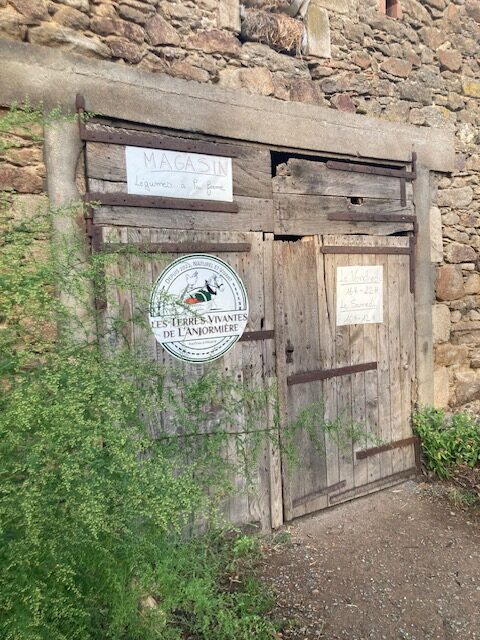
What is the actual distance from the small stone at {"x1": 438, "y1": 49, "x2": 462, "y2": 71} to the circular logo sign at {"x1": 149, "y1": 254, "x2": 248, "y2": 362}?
2.57 m

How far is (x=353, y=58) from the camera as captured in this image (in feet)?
11.9

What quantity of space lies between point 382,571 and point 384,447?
42.9 inches

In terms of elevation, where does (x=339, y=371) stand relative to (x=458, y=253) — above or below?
below

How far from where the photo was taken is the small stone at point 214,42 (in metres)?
3.01

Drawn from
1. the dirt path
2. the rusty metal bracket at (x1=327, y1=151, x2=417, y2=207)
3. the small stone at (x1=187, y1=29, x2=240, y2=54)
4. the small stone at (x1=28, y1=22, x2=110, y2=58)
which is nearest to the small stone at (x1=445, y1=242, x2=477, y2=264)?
the rusty metal bracket at (x1=327, y1=151, x2=417, y2=207)

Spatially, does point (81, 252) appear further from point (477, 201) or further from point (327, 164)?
point (477, 201)

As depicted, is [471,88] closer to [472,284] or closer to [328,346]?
[472,284]

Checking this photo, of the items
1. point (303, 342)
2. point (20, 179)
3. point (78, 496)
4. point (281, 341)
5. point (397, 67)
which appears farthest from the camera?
point (397, 67)

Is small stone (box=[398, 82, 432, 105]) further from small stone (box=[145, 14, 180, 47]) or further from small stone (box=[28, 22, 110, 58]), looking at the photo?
small stone (box=[28, 22, 110, 58])

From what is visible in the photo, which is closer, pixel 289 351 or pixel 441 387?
pixel 289 351

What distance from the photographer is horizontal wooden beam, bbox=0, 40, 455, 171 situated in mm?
2512

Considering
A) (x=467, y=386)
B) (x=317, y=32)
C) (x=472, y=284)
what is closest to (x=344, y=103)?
(x=317, y=32)

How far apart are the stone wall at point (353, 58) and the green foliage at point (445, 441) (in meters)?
0.22

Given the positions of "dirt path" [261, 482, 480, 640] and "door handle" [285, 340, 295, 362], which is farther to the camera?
"door handle" [285, 340, 295, 362]
